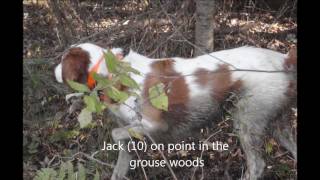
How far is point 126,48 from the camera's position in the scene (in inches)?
163

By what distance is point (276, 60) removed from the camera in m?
4.04

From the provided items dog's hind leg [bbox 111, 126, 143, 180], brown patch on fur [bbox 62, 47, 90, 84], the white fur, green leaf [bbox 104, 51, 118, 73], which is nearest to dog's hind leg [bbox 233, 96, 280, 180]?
dog's hind leg [bbox 111, 126, 143, 180]

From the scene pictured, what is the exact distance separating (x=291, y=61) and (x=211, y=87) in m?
0.45

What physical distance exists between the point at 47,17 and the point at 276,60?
139 cm

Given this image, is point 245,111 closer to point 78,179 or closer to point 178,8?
point 178,8

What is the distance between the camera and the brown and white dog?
3980mm

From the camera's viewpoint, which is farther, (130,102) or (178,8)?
(178,8)

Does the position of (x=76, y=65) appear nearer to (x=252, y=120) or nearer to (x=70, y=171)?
(x=70, y=171)

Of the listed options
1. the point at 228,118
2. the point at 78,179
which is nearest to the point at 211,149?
the point at 228,118

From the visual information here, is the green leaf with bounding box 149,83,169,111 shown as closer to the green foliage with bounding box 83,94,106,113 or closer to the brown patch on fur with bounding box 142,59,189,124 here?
the green foliage with bounding box 83,94,106,113

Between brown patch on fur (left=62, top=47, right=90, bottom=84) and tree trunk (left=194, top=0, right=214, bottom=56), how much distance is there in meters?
0.68

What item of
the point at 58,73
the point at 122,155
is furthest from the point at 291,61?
the point at 58,73

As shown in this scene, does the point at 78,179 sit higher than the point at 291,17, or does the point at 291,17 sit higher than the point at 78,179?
the point at 291,17

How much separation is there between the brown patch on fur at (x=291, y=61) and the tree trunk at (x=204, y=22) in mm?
465
